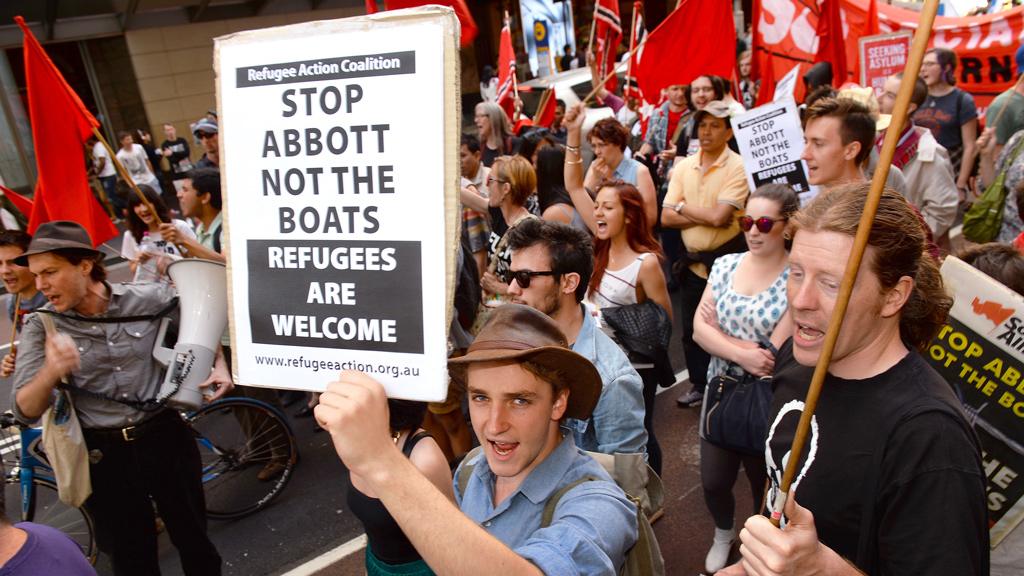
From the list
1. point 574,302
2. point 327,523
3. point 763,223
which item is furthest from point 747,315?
point 327,523

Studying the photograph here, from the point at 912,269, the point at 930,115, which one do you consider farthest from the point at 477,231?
the point at 930,115

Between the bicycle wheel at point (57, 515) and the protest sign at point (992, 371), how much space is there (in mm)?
4129

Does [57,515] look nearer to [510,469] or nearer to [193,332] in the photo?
[193,332]

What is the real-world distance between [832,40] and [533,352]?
5.83 m

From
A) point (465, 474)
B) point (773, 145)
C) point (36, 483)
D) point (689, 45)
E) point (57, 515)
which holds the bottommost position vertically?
point (57, 515)

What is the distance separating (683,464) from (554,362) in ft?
9.21

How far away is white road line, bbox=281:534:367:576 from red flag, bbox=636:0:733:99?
175 inches

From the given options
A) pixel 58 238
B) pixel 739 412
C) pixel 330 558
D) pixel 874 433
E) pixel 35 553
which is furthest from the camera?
pixel 330 558

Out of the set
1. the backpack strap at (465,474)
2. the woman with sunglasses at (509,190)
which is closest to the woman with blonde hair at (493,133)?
the woman with sunglasses at (509,190)

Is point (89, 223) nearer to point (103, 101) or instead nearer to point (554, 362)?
point (554, 362)

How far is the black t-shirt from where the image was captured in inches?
53.0

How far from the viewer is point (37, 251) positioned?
2900mm

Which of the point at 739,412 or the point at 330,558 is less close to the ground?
the point at 739,412

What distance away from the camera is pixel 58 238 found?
2988 mm
